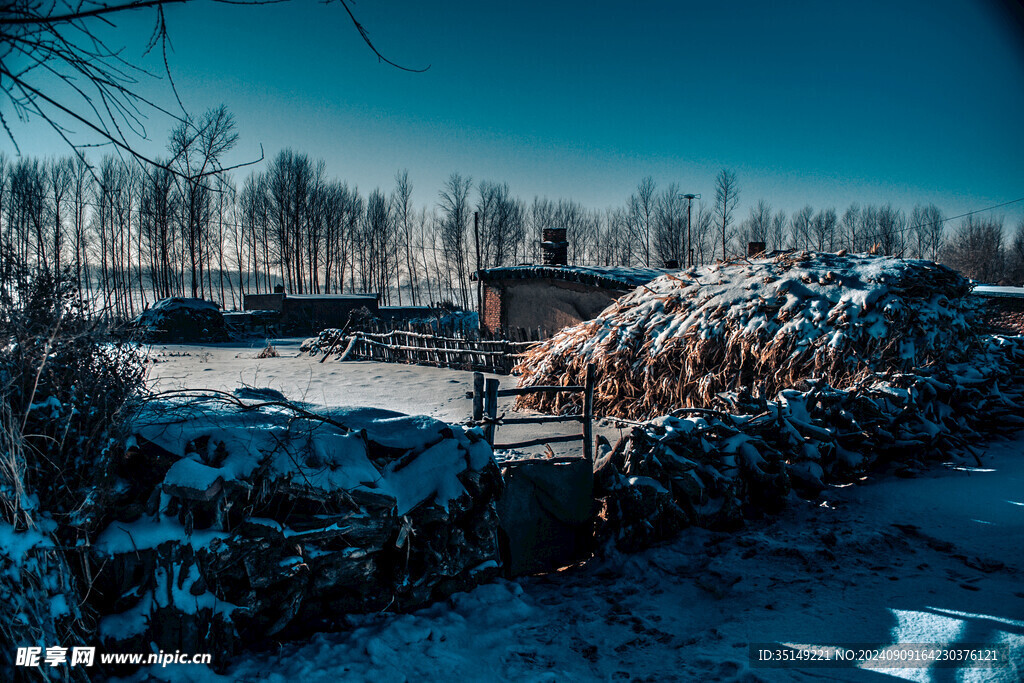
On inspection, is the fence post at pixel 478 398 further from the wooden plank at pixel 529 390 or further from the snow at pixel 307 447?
the snow at pixel 307 447

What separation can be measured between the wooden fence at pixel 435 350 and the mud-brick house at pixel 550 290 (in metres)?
0.78

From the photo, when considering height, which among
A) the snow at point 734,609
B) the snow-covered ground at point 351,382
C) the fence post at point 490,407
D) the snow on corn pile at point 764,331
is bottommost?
the snow at point 734,609

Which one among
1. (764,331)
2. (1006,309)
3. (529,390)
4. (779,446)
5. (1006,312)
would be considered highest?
(1006,309)

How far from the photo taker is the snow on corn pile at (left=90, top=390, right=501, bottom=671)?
3.01 meters

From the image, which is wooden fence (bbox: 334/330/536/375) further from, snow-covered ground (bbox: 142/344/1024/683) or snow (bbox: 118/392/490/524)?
snow (bbox: 118/392/490/524)

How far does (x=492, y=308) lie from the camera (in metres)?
17.9

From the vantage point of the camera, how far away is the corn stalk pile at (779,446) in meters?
5.10

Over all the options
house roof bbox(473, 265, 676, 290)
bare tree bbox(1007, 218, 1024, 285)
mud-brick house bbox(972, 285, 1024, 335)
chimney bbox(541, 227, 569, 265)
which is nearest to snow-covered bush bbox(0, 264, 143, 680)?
house roof bbox(473, 265, 676, 290)

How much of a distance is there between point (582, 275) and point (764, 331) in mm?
6927

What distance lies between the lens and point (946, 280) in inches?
355

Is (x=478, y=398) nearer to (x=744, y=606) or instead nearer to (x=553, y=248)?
(x=744, y=606)

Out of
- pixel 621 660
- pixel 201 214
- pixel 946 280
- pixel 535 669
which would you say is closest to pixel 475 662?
pixel 535 669

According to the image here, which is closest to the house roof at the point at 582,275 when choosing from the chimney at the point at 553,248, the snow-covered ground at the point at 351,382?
the chimney at the point at 553,248

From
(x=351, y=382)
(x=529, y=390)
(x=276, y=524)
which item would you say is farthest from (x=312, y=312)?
(x=276, y=524)
